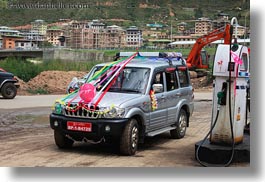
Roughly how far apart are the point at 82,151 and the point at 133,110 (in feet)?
3.66

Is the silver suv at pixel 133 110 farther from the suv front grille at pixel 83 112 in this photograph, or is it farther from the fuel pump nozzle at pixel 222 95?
the fuel pump nozzle at pixel 222 95

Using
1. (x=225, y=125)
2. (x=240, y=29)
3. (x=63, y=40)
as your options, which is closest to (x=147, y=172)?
(x=225, y=125)

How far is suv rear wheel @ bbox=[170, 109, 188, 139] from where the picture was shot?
26.8 feet

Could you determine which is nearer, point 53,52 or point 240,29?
point 240,29

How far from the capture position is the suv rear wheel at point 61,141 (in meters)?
6.89

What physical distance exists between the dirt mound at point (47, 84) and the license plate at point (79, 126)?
13.2m

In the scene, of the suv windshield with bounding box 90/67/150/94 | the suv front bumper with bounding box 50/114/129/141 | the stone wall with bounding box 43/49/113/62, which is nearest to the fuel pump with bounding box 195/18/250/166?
the suv front bumper with bounding box 50/114/129/141

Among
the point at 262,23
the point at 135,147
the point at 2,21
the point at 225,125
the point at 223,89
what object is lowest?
the point at 135,147

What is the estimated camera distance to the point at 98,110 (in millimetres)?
6324

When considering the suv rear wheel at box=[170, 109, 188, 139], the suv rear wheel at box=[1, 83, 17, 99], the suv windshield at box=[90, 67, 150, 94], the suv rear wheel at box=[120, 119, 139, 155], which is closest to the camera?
the suv rear wheel at box=[120, 119, 139, 155]

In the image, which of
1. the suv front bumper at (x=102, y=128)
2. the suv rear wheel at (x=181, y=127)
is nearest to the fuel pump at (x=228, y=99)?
the suv front bumper at (x=102, y=128)

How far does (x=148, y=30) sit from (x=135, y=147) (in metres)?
10.4

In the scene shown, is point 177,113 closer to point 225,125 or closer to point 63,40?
point 225,125

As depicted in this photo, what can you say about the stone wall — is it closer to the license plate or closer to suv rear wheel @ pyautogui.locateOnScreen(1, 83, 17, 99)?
suv rear wheel @ pyautogui.locateOnScreen(1, 83, 17, 99)
